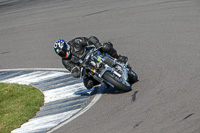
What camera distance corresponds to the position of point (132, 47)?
498 inches

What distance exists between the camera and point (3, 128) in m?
8.47

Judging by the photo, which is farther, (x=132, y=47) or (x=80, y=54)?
(x=132, y=47)

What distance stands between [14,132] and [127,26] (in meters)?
8.01

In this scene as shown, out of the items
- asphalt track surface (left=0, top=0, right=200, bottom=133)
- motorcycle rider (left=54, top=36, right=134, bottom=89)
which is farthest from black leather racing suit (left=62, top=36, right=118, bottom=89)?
asphalt track surface (left=0, top=0, right=200, bottom=133)

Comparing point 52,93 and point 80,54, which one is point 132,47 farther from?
point 80,54

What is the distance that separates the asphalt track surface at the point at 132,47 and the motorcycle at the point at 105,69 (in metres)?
0.32

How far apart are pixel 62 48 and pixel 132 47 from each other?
4.26 metres

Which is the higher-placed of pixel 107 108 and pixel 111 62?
pixel 111 62

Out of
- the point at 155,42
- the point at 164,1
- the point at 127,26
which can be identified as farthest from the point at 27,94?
the point at 164,1

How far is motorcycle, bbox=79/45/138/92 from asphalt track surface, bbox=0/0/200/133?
322 mm

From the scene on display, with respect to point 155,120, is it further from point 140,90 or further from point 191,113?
point 140,90

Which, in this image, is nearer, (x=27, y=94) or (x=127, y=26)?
(x=27, y=94)

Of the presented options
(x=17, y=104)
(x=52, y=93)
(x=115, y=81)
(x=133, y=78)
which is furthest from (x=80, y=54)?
(x=17, y=104)

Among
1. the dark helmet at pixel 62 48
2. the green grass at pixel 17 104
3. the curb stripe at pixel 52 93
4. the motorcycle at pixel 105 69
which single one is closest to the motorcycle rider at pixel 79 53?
the dark helmet at pixel 62 48
